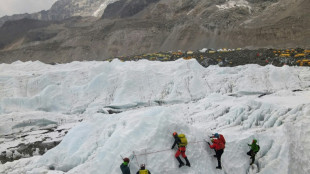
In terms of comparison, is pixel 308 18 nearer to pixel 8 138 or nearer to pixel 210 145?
pixel 210 145

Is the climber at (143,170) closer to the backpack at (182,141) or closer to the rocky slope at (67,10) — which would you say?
the backpack at (182,141)

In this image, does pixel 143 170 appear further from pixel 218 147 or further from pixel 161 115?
pixel 218 147

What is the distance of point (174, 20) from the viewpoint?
60969 millimetres

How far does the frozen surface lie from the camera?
821cm

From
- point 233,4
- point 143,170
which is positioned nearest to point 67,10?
point 233,4

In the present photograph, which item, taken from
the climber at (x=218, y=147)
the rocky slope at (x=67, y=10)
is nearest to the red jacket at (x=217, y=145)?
the climber at (x=218, y=147)

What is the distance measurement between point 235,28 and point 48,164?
1714 inches

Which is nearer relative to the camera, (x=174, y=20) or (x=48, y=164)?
(x=48, y=164)

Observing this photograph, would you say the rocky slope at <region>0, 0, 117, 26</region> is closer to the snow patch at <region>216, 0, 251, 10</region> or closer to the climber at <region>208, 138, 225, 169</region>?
the snow patch at <region>216, 0, 251, 10</region>

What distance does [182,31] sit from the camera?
2094 inches

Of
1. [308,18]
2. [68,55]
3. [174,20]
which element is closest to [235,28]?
[308,18]

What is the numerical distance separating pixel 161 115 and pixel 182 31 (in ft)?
153

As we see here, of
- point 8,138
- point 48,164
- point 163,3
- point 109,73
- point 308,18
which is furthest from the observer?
point 163,3

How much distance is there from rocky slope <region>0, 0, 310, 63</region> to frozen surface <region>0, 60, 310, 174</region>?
2441 cm
